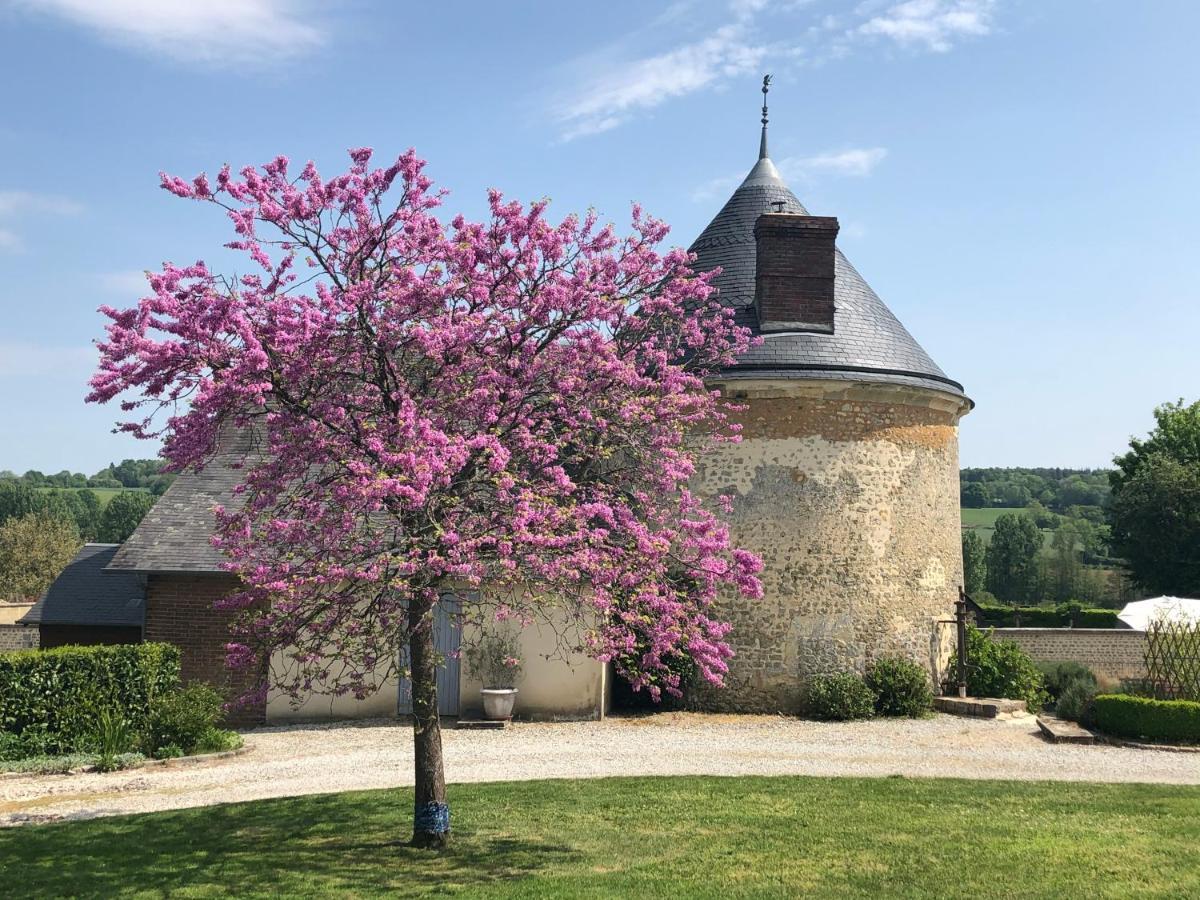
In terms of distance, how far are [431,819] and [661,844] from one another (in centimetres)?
197

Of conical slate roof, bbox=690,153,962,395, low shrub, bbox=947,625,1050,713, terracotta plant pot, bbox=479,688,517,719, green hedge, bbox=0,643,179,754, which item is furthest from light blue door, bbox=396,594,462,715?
low shrub, bbox=947,625,1050,713

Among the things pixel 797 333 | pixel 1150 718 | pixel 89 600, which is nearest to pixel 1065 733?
pixel 1150 718

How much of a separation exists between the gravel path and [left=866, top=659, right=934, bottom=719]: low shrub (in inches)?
16.8

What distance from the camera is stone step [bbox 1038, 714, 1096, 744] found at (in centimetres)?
1380

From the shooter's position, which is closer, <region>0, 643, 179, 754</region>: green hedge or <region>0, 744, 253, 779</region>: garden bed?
<region>0, 744, 253, 779</region>: garden bed

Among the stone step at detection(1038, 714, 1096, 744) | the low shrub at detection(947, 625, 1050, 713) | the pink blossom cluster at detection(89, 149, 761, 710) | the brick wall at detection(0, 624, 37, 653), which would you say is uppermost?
the pink blossom cluster at detection(89, 149, 761, 710)

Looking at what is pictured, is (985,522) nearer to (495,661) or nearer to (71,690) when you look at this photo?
(495,661)

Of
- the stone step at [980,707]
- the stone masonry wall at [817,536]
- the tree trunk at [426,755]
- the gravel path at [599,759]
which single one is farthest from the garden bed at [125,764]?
the stone step at [980,707]

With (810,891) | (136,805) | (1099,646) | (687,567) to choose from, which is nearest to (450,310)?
(687,567)

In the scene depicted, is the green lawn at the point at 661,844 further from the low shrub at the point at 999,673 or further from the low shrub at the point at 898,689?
the low shrub at the point at 999,673

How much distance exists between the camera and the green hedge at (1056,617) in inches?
1485

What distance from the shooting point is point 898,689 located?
51.9ft

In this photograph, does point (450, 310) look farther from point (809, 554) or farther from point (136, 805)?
point (809, 554)

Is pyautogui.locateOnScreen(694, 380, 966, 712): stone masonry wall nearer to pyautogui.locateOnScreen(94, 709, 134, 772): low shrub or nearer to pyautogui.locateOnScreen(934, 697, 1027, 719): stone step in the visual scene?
pyautogui.locateOnScreen(934, 697, 1027, 719): stone step
